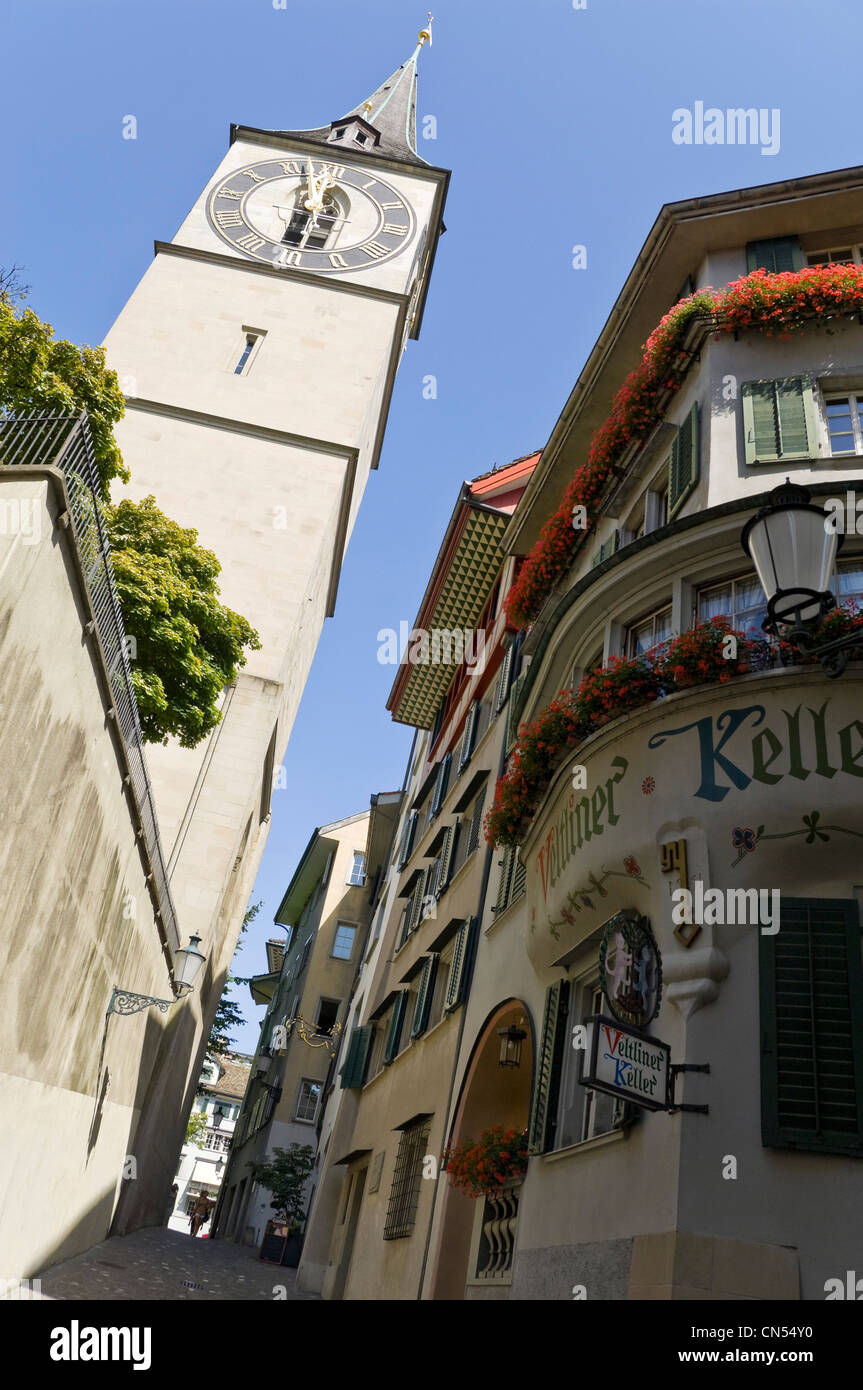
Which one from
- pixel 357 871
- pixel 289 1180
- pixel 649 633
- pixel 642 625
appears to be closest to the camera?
pixel 649 633

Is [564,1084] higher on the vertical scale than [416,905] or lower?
lower

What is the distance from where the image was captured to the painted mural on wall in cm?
714

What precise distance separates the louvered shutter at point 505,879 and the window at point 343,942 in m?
23.5

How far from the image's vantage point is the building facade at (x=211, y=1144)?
229ft

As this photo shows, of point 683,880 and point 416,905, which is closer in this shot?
point 683,880

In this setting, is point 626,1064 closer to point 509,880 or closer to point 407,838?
point 509,880

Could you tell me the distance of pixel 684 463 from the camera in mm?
10453

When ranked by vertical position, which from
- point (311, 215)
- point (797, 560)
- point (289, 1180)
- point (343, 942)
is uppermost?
point (311, 215)

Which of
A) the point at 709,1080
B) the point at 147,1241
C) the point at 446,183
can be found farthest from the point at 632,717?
the point at 446,183

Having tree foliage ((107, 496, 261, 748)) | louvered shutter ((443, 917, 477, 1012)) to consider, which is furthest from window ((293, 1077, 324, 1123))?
tree foliage ((107, 496, 261, 748))

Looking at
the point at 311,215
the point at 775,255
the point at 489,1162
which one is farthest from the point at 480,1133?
the point at 311,215

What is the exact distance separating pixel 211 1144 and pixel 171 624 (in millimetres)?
68688

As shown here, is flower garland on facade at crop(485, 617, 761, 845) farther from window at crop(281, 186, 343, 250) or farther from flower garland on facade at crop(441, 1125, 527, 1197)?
window at crop(281, 186, 343, 250)

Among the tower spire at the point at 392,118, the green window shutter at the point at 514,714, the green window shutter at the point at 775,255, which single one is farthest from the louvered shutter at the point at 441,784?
the tower spire at the point at 392,118
